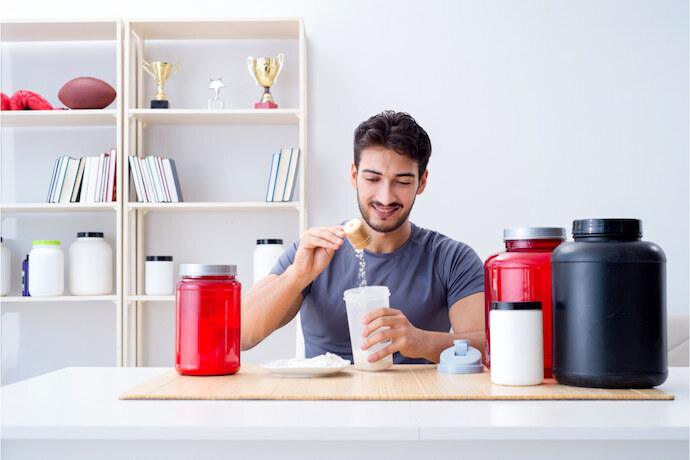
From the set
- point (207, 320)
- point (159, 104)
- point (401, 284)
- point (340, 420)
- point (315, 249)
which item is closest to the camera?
point (340, 420)

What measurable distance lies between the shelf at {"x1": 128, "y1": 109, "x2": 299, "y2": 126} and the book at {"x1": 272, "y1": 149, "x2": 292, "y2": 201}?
182 millimetres

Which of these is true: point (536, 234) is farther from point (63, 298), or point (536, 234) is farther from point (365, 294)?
point (63, 298)

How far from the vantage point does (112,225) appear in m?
3.37

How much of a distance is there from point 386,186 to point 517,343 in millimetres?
916

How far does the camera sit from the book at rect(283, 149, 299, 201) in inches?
122

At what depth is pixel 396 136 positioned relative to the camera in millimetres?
1896

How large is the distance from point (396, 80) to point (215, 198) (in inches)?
41.5

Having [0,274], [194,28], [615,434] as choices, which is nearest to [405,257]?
[615,434]

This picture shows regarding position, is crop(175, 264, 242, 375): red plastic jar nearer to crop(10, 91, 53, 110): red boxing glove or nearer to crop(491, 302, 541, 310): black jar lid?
crop(491, 302, 541, 310): black jar lid

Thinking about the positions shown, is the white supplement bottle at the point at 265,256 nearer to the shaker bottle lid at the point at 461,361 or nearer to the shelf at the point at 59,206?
the shelf at the point at 59,206

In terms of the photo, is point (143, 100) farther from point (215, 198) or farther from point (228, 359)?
point (228, 359)

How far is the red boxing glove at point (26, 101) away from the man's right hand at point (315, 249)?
2.11 m

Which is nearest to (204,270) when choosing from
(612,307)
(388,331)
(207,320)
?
(207,320)

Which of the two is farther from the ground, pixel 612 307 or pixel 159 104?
pixel 159 104
